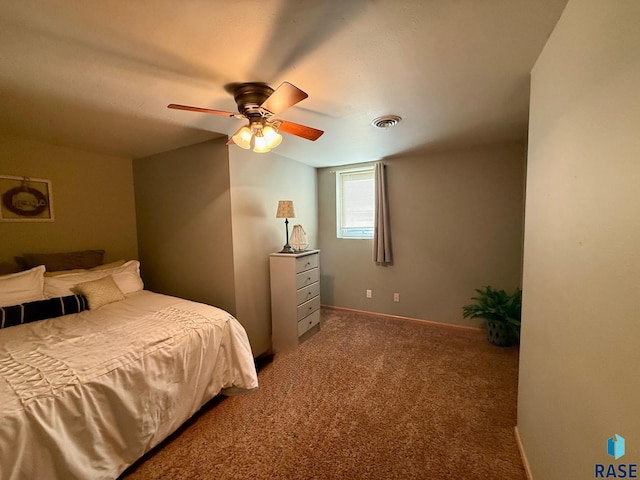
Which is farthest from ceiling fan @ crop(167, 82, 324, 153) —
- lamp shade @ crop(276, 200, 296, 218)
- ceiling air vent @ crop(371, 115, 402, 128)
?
lamp shade @ crop(276, 200, 296, 218)

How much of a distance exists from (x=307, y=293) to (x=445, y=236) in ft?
6.17

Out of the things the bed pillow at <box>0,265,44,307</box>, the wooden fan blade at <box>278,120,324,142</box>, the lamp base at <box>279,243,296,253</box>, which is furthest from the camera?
the lamp base at <box>279,243,296,253</box>

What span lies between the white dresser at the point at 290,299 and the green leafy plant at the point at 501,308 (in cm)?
187

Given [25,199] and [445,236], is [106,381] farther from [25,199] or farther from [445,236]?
[445,236]

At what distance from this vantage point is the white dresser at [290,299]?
2609mm

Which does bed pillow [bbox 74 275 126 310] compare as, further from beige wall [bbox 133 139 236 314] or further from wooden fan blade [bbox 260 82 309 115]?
wooden fan blade [bbox 260 82 309 115]

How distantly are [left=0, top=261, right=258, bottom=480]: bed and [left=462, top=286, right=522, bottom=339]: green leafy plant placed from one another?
244 centimetres

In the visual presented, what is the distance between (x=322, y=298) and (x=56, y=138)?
357 centimetres

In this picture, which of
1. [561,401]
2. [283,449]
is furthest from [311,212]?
[561,401]

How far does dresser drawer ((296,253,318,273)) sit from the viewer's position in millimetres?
2648

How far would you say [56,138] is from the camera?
2289mm

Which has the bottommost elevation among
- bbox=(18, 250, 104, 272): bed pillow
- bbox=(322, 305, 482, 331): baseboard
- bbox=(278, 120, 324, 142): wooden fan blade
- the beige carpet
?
the beige carpet

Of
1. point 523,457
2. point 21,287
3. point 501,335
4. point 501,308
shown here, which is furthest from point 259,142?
point 501,335

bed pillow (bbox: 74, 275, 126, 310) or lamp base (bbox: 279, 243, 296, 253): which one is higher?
lamp base (bbox: 279, 243, 296, 253)
